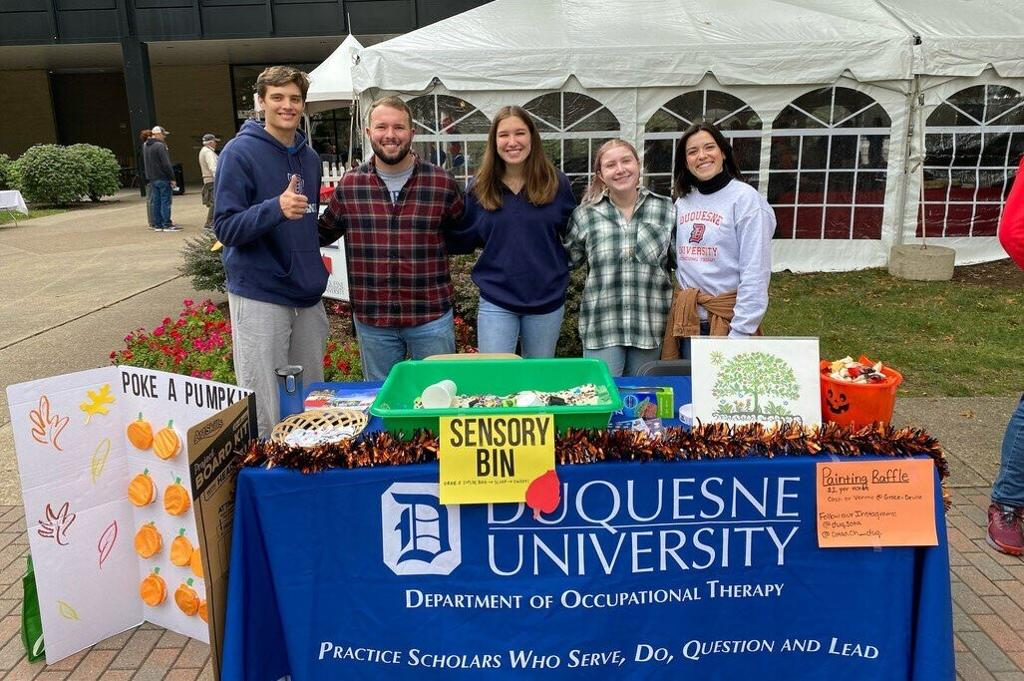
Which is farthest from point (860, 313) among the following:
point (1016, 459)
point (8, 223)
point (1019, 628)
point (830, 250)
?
point (8, 223)

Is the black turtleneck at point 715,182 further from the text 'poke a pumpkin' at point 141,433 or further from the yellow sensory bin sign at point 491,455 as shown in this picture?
the text 'poke a pumpkin' at point 141,433

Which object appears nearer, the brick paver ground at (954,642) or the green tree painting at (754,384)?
the green tree painting at (754,384)


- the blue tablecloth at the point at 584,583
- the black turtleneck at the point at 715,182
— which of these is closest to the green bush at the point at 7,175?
the black turtleneck at the point at 715,182

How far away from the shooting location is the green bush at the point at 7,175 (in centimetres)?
1889

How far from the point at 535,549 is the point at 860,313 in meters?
6.27

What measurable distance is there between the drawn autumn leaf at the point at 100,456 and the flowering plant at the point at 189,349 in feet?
6.06

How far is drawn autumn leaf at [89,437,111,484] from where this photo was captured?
8.46 feet

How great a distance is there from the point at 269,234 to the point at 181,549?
47.9 inches

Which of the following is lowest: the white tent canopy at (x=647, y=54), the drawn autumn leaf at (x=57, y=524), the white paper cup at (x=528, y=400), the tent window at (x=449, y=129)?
the drawn autumn leaf at (x=57, y=524)

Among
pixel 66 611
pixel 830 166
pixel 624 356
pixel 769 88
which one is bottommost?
pixel 66 611

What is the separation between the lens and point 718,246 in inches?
121

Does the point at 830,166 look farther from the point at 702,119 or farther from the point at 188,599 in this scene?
the point at 188,599


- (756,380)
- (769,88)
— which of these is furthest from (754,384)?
(769,88)

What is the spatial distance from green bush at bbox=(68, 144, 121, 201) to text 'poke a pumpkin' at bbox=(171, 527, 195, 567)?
19733 mm
